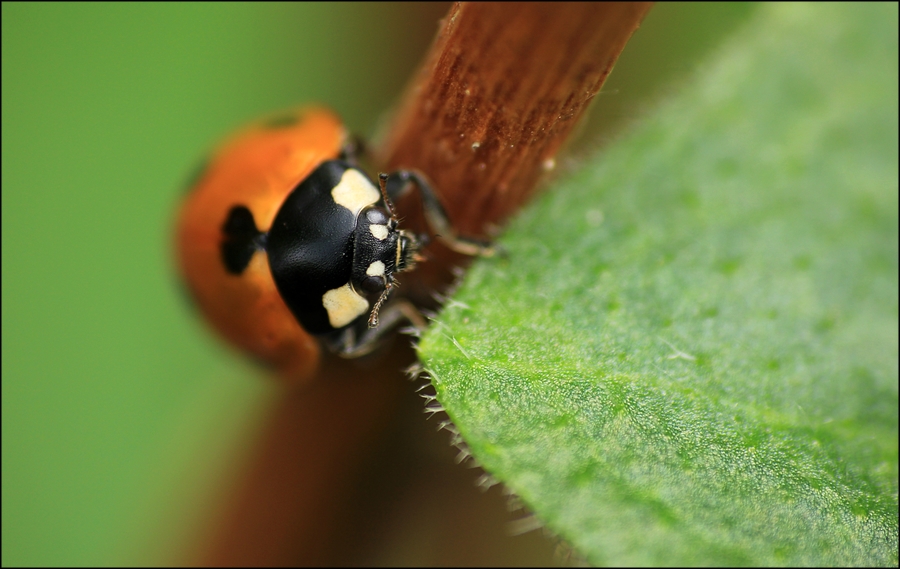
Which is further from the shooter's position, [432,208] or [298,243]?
[298,243]

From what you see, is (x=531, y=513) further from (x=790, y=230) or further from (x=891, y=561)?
(x=790, y=230)

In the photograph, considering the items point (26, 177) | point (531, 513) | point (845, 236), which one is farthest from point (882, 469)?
point (26, 177)

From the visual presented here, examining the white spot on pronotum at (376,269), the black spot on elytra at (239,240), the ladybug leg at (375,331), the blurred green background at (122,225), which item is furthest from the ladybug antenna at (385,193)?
the blurred green background at (122,225)

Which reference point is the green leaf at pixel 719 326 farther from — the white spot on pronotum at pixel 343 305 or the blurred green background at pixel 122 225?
the blurred green background at pixel 122 225

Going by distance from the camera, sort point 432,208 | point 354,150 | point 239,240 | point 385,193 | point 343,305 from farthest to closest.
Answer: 1. point 354,150
2. point 239,240
3. point 343,305
4. point 385,193
5. point 432,208

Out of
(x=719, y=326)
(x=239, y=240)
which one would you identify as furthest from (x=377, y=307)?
(x=719, y=326)

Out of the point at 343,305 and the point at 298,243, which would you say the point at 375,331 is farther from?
the point at 298,243
